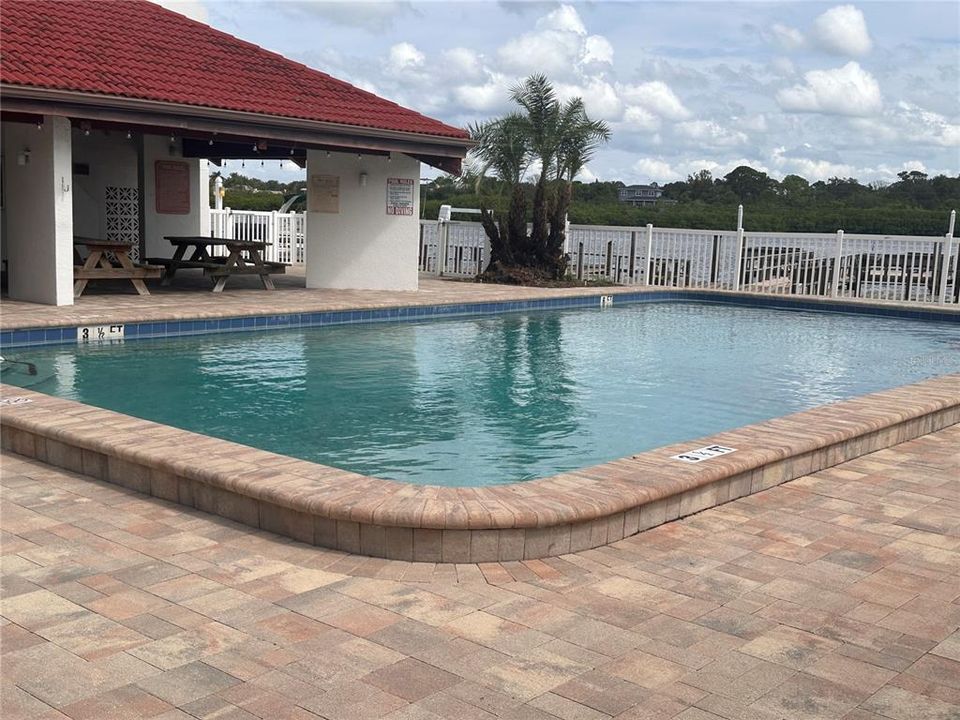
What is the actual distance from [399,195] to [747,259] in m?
7.46

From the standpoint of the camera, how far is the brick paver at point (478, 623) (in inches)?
111

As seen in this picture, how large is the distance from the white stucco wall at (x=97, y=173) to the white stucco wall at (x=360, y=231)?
143 inches

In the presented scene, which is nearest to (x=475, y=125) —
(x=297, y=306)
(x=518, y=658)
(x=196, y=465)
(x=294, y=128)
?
(x=294, y=128)

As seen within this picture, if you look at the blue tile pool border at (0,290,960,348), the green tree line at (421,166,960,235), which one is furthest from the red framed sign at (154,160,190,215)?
the green tree line at (421,166,960,235)

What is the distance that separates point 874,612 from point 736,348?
28.7 feet

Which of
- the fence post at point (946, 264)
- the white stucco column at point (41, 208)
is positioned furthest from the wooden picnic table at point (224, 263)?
the fence post at point (946, 264)

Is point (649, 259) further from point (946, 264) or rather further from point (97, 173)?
point (97, 173)

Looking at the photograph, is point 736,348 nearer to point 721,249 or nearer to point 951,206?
point 721,249

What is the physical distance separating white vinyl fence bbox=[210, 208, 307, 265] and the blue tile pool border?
6.35 metres

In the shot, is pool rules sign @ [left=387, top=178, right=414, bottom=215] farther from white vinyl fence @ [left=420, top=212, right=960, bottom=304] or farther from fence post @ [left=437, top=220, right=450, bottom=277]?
fence post @ [left=437, top=220, right=450, bottom=277]

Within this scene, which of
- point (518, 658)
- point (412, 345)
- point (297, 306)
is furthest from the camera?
point (297, 306)

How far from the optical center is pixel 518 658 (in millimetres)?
3107

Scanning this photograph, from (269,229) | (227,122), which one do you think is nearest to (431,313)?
(227,122)

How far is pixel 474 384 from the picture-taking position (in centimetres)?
901
